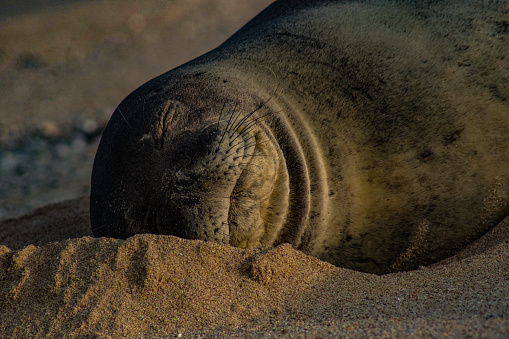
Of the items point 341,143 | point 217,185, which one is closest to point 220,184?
point 217,185

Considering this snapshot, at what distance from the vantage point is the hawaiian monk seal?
2.20 meters

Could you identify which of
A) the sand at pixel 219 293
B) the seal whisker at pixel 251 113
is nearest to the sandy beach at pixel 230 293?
the sand at pixel 219 293

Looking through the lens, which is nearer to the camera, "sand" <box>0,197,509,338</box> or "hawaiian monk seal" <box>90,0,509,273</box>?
"sand" <box>0,197,509,338</box>

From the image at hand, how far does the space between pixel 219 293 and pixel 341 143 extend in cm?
102

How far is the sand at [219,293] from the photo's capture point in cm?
167

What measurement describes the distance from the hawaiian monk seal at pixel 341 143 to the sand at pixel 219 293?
21 cm

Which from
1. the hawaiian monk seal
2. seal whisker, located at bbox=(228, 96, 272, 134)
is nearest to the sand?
the hawaiian monk seal

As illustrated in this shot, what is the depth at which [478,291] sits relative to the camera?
179 cm

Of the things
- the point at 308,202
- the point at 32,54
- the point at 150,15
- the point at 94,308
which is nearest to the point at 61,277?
the point at 94,308

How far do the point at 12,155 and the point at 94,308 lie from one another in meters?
5.08

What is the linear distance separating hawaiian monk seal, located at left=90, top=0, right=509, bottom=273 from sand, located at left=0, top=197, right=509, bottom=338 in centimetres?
21

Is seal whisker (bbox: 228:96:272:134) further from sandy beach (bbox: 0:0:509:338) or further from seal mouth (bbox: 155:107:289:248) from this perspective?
sandy beach (bbox: 0:0:509:338)

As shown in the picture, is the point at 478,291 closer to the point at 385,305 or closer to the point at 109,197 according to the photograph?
the point at 385,305

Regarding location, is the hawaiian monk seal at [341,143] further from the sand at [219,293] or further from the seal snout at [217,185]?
the sand at [219,293]
